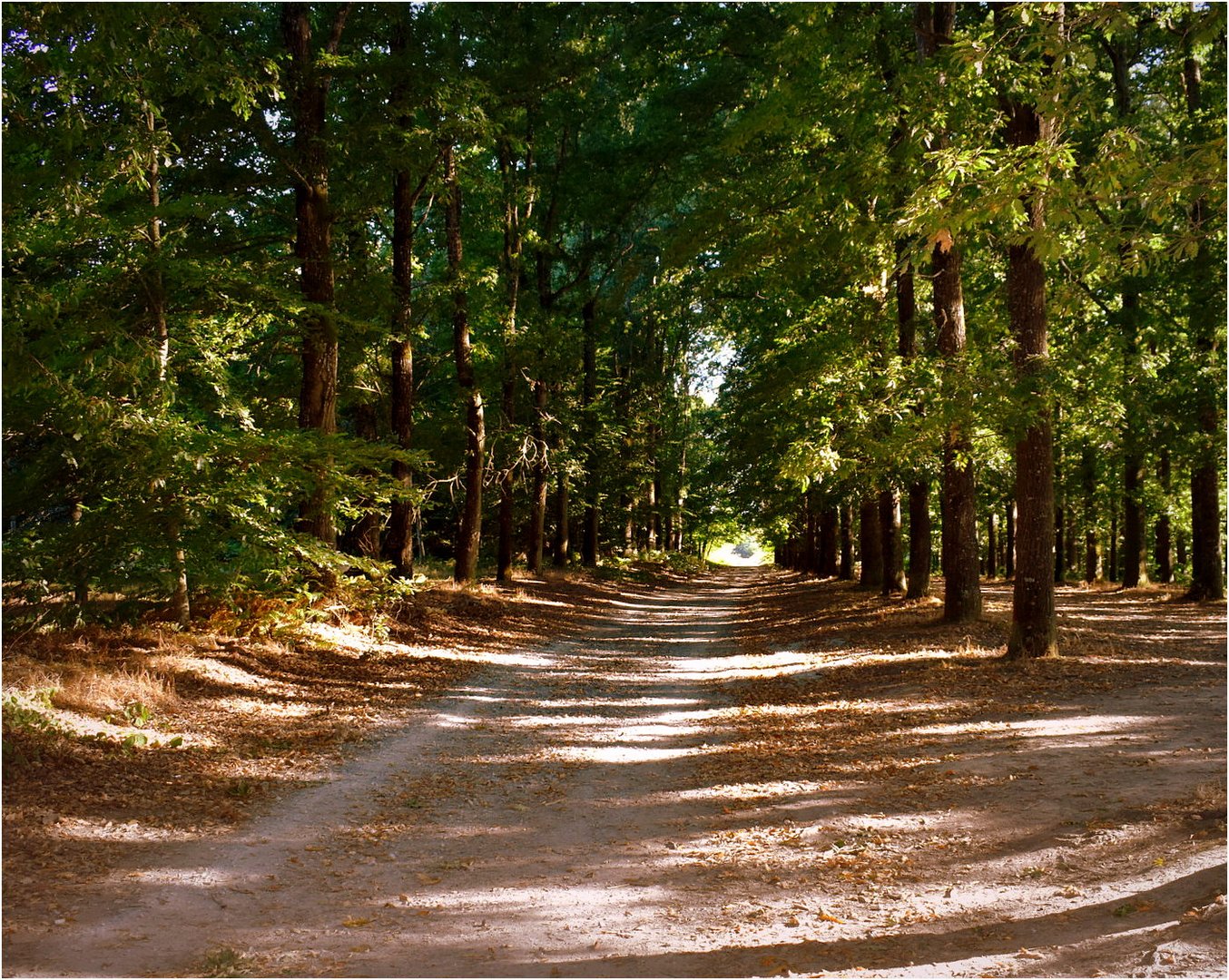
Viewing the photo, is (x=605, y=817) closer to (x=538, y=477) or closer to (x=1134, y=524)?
(x=538, y=477)

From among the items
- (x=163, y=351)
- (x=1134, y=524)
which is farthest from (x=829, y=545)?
(x=163, y=351)

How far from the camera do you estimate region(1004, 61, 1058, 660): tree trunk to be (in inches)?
443

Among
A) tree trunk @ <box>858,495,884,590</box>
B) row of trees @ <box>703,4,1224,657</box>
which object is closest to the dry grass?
row of trees @ <box>703,4,1224,657</box>

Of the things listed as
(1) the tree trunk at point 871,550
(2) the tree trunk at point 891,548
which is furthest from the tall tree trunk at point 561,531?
(2) the tree trunk at point 891,548

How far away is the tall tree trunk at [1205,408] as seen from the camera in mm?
16094

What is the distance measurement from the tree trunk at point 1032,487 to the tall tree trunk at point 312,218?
30.1 feet

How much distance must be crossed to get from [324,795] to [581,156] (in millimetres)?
20563

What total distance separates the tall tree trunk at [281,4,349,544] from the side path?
203 inches

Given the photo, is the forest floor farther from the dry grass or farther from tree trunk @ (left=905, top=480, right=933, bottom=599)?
tree trunk @ (left=905, top=480, right=933, bottom=599)

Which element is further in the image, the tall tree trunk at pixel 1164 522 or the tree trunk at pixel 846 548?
the tree trunk at pixel 846 548

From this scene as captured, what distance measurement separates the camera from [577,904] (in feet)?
16.8

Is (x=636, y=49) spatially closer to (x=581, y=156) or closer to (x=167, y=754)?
(x=581, y=156)

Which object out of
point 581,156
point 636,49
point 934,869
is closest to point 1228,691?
point 934,869

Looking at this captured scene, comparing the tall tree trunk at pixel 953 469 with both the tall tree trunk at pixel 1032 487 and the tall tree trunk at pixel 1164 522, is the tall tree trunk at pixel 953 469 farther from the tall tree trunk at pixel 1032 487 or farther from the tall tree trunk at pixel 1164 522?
the tall tree trunk at pixel 1164 522
